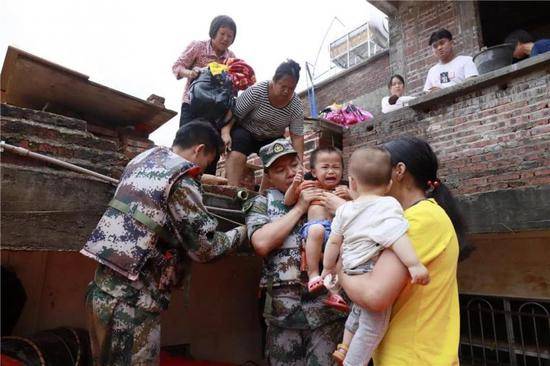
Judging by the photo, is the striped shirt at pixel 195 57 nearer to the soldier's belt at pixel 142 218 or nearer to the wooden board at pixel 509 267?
the soldier's belt at pixel 142 218

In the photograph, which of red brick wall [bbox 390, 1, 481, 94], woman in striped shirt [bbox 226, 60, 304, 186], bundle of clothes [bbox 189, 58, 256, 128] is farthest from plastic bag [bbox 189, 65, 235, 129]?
red brick wall [bbox 390, 1, 481, 94]

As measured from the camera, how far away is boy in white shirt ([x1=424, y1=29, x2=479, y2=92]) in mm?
5559

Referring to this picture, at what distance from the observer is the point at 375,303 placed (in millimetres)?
1547

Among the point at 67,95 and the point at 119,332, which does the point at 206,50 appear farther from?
the point at 119,332

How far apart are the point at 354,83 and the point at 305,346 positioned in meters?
11.4

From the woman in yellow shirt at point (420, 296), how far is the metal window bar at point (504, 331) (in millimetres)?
2914

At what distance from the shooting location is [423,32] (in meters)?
7.56

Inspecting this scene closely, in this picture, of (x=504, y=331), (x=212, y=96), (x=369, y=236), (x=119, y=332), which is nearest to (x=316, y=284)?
(x=369, y=236)

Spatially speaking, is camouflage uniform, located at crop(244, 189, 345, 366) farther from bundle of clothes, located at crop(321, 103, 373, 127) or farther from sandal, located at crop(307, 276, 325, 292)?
bundle of clothes, located at crop(321, 103, 373, 127)

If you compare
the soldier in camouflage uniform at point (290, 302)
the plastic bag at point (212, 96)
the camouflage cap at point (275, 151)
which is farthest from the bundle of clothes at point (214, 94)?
the soldier in camouflage uniform at point (290, 302)

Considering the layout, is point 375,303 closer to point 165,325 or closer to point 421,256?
point 421,256

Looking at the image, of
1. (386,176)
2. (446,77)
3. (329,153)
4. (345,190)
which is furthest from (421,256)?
(446,77)

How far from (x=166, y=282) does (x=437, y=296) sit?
57.4 inches

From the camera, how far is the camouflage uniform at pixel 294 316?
2.33m
